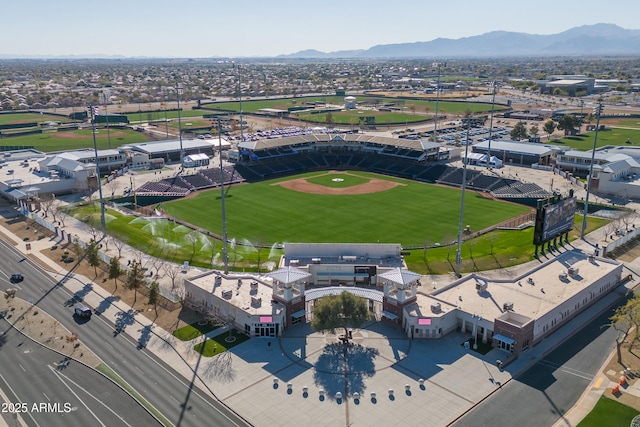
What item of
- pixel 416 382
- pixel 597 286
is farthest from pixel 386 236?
pixel 416 382

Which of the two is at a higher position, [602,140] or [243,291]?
[602,140]

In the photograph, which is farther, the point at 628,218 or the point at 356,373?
the point at 628,218

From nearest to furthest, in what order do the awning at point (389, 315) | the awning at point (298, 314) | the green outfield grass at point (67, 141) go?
1. the awning at point (389, 315)
2. the awning at point (298, 314)
3. the green outfield grass at point (67, 141)

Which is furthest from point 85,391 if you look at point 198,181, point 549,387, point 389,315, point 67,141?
point 67,141

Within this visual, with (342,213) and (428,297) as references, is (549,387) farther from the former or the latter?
(342,213)

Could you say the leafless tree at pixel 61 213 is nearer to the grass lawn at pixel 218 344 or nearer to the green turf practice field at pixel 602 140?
the grass lawn at pixel 218 344

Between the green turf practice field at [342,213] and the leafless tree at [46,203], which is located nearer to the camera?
the green turf practice field at [342,213]

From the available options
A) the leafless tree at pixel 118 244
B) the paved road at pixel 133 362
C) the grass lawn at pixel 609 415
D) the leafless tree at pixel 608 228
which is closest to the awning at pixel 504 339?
the grass lawn at pixel 609 415
